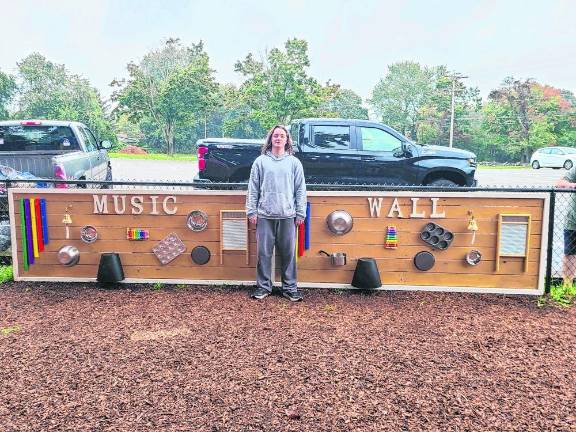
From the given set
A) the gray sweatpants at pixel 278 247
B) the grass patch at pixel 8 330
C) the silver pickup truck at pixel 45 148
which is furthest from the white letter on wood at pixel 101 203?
the silver pickup truck at pixel 45 148

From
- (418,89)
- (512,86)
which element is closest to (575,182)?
(512,86)

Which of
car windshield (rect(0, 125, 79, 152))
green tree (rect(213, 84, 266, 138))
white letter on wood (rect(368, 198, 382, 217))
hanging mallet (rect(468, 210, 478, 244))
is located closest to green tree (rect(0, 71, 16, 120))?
green tree (rect(213, 84, 266, 138))

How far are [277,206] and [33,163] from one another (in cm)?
577

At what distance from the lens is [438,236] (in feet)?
16.8

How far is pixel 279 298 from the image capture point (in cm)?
501

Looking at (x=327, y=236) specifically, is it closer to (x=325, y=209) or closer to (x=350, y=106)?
(x=325, y=209)

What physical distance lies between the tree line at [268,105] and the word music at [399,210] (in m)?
28.2

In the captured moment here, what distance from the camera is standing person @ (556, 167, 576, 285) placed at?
531 centimetres

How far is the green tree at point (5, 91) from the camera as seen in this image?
4350cm

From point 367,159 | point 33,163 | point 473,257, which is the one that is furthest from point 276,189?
point 33,163

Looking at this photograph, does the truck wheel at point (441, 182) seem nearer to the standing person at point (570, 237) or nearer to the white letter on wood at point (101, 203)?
the standing person at point (570, 237)

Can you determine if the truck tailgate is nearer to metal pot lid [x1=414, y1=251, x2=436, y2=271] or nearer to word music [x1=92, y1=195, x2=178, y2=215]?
word music [x1=92, y1=195, x2=178, y2=215]

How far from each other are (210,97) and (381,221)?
A: 3574cm

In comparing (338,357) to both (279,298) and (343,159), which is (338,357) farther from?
(343,159)
